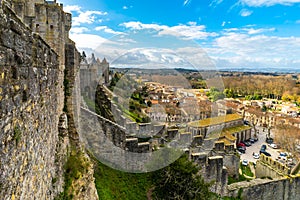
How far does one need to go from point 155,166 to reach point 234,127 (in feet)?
88.4

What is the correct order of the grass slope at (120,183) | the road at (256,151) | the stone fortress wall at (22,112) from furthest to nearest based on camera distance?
the road at (256,151), the grass slope at (120,183), the stone fortress wall at (22,112)

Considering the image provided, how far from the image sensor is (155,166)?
382 inches

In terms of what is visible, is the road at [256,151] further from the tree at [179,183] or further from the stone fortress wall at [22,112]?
the stone fortress wall at [22,112]

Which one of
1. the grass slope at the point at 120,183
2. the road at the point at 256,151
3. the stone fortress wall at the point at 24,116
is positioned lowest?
the road at the point at 256,151

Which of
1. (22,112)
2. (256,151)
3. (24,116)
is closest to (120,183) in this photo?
(24,116)

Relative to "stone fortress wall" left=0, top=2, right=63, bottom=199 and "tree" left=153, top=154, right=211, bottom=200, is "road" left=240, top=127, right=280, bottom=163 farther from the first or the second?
"stone fortress wall" left=0, top=2, right=63, bottom=199

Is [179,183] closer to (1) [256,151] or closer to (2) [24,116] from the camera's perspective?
(2) [24,116]

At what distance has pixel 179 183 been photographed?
8.78m

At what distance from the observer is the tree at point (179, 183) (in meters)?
8.79

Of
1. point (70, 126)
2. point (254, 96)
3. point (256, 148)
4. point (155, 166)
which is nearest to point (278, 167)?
point (155, 166)

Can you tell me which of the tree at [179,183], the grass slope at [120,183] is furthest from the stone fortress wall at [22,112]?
the tree at [179,183]

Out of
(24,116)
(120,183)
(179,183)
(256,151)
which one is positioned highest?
(24,116)

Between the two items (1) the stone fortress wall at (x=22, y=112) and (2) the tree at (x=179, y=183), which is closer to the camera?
(1) the stone fortress wall at (x=22, y=112)

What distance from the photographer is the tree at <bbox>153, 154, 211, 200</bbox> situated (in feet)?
28.8
